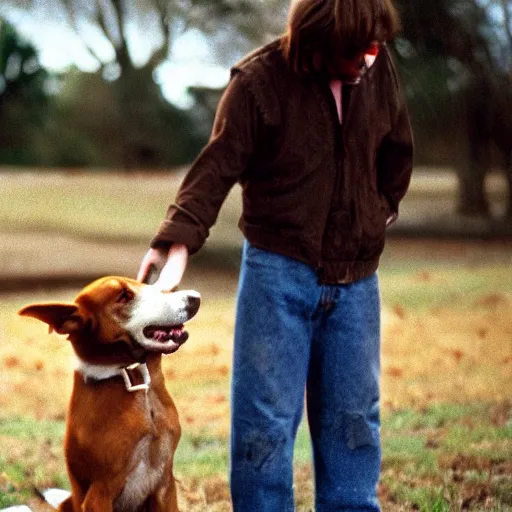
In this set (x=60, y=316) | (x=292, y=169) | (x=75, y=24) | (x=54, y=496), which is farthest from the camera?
(x=75, y=24)

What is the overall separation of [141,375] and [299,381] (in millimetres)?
437

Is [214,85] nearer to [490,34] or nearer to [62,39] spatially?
[62,39]

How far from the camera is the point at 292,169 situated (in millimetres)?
2328

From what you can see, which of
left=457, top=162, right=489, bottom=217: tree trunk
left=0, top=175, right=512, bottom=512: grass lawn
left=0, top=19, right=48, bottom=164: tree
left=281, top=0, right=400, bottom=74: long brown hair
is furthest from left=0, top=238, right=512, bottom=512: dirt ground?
left=281, top=0, right=400, bottom=74: long brown hair

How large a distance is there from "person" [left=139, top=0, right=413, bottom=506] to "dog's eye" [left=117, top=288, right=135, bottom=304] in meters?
0.16

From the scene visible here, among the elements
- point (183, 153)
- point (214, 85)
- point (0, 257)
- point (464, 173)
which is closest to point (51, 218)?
point (0, 257)

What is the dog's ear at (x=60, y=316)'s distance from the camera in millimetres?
2018

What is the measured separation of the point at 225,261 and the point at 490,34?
7.65 ft

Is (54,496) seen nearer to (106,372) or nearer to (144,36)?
(106,372)

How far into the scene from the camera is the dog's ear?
202 centimetres

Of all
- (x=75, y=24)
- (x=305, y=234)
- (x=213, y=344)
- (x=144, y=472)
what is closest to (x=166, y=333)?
(x=144, y=472)

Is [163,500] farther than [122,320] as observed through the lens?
Yes

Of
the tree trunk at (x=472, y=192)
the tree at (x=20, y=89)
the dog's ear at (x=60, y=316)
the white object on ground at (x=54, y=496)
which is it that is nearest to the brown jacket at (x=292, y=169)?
the dog's ear at (x=60, y=316)

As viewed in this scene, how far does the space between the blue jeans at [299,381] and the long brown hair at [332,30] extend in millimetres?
498
